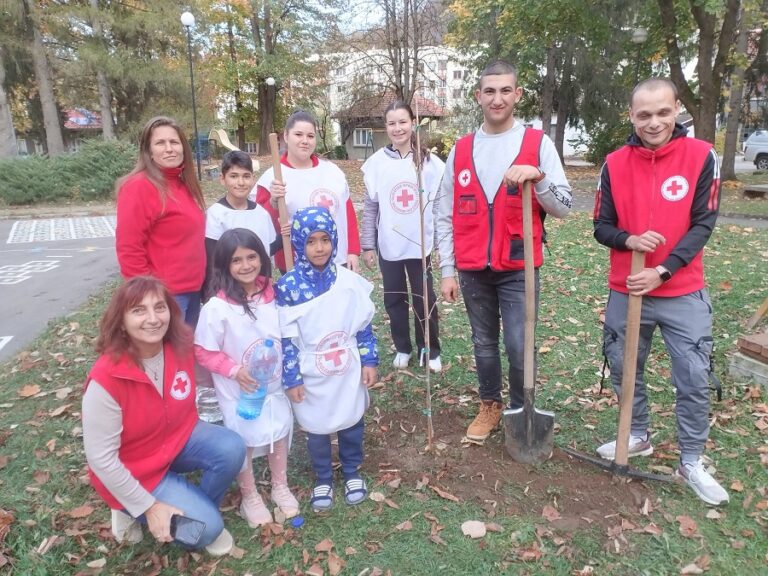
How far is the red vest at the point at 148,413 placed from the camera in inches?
90.2

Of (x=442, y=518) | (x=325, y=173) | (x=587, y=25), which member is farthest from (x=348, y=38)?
(x=442, y=518)

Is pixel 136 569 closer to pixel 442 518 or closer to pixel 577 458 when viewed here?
pixel 442 518

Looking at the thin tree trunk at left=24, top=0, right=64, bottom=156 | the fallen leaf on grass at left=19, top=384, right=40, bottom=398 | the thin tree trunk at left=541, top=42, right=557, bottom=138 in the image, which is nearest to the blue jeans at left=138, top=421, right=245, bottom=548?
the fallen leaf on grass at left=19, top=384, right=40, bottom=398

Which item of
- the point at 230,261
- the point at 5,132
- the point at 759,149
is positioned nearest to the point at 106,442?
the point at 230,261

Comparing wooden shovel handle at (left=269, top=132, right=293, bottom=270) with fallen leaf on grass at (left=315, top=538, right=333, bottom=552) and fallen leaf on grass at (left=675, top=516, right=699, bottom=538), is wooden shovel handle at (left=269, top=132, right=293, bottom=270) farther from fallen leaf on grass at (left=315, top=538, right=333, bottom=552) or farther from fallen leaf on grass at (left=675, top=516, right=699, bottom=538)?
fallen leaf on grass at (left=675, top=516, right=699, bottom=538)

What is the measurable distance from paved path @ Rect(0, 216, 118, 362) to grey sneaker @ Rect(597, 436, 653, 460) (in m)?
5.07

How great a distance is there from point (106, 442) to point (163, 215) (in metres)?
1.24

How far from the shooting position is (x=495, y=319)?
327 cm

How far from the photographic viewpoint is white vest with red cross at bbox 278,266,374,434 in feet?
8.74

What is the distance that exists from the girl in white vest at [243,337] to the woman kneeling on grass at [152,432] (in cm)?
10

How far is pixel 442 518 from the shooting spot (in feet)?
9.11

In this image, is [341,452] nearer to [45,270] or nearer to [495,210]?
[495,210]

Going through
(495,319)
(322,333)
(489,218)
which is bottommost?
(495,319)

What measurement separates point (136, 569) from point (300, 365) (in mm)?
1173
